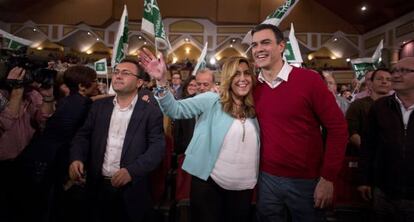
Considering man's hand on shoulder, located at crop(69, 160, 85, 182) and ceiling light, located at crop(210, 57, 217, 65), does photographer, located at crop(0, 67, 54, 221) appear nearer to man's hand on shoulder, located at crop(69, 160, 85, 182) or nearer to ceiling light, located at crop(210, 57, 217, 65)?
man's hand on shoulder, located at crop(69, 160, 85, 182)

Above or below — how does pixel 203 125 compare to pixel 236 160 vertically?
above

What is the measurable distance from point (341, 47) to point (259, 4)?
14.8 feet

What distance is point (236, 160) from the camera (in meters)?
2.16

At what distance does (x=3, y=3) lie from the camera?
543 inches

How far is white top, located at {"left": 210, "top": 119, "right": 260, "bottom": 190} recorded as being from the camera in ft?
7.07

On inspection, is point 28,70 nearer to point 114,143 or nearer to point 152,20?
point 114,143

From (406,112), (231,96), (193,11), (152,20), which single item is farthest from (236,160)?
(193,11)

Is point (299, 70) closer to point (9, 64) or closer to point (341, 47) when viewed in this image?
point (9, 64)

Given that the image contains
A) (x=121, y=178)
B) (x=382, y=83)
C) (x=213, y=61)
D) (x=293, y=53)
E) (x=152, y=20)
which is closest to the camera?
(x=121, y=178)

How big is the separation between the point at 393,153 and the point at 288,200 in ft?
2.72

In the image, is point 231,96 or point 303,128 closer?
point 303,128

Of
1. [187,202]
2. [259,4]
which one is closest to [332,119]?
[187,202]

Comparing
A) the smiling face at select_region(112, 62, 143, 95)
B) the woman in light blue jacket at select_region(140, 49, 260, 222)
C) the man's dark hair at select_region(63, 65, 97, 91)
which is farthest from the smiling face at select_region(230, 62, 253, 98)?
the man's dark hair at select_region(63, 65, 97, 91)

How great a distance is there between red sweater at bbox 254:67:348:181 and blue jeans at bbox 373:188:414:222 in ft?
2.02
